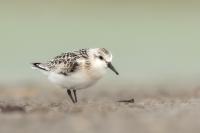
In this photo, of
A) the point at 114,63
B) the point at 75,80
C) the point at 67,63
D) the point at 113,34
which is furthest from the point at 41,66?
the point at 113,34

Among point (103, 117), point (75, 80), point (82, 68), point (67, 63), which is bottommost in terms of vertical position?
point (103, 117)

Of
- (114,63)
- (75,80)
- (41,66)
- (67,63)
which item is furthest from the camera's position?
(114,63)

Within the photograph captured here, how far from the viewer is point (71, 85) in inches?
467

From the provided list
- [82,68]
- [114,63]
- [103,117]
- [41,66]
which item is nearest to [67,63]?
[82,68]

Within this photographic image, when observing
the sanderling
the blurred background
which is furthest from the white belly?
the blurred background

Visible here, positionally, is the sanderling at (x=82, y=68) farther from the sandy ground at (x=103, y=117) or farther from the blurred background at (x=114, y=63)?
the sandy ground at (x=103, y=117)

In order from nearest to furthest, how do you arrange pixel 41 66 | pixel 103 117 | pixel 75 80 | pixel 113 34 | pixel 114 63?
pixel 103 117, pixel 75 80, pixel 41 66, pixel 114 63, pixel 113 34

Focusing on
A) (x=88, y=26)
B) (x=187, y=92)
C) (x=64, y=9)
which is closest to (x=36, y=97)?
(x=187, y=92)

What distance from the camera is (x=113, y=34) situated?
24156 mm

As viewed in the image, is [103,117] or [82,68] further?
[82,68]

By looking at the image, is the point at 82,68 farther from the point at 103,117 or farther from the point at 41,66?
the point at 103,117

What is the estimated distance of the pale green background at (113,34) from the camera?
19172mm

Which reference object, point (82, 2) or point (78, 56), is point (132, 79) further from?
point (82, 2)

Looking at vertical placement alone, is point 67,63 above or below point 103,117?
above
